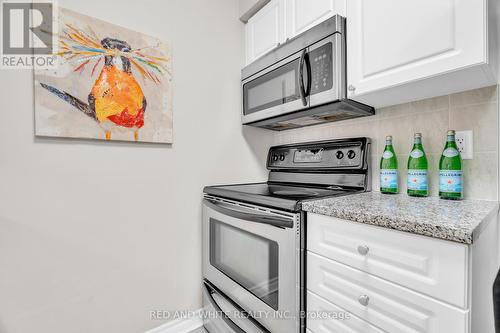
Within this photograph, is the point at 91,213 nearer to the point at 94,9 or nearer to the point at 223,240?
the point at 223,240

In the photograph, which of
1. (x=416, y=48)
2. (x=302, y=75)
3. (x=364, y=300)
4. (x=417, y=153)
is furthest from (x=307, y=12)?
(x=364, y=300)

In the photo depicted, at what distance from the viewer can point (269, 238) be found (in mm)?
1103

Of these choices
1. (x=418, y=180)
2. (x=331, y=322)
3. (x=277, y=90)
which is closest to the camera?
(x=331, y=322)

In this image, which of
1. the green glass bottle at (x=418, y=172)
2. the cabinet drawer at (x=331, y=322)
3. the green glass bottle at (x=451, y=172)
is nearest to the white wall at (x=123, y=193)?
the cabinet drawer at (x=331, y=322)

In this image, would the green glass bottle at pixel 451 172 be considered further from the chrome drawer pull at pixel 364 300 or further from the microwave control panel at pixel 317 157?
the chrome drawer pull at pixel 364 300

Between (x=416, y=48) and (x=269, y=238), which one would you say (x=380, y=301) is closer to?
(x=269, y=238)


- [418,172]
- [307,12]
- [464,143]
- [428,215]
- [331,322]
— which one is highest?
[307,12]

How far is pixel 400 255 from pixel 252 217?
628 mm

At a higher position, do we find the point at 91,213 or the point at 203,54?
the point at 203,54

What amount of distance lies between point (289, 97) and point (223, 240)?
922 mm

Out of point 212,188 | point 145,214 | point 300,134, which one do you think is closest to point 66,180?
point 145,214

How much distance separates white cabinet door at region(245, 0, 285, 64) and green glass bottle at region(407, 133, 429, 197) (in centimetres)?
96

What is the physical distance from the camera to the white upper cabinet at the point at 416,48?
0.81 metres

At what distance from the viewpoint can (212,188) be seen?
1.54m
